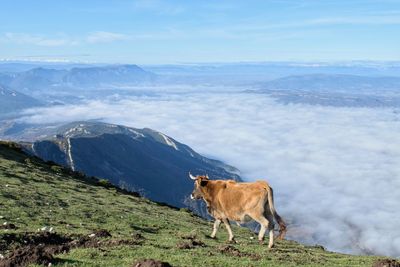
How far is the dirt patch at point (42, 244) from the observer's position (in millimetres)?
13391

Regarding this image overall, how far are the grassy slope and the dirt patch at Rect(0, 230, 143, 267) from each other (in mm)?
620

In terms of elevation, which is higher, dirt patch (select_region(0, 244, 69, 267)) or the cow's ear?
dirt patch (select_region(0, 244, 69, 267))

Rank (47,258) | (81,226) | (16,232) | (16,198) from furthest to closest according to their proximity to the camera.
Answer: (16,198), (81,226), (16,232), (47,258)

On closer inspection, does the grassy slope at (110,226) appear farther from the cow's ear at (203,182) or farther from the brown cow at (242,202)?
the cow's ear at (203,182)

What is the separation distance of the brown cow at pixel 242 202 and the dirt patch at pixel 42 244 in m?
4.73

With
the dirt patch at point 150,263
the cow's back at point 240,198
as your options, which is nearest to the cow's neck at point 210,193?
the cow's back at point 240,198

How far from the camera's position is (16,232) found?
63.6ft

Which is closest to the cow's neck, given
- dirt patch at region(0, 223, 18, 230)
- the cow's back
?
the cow's back

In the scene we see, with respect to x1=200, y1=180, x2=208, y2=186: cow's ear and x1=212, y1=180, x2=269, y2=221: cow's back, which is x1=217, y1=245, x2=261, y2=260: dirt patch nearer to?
Result: x1=212, y1=180, x2=269, y2=221: cow's back

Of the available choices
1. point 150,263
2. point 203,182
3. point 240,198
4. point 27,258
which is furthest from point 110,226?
point 150,263

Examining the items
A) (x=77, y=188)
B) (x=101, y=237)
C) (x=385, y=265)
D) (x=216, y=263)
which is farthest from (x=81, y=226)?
(x=77, y=188)

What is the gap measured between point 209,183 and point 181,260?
8.07 meters

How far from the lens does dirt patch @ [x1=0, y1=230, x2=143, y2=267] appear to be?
527 inches

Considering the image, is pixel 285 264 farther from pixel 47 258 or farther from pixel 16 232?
pixel 16 232
